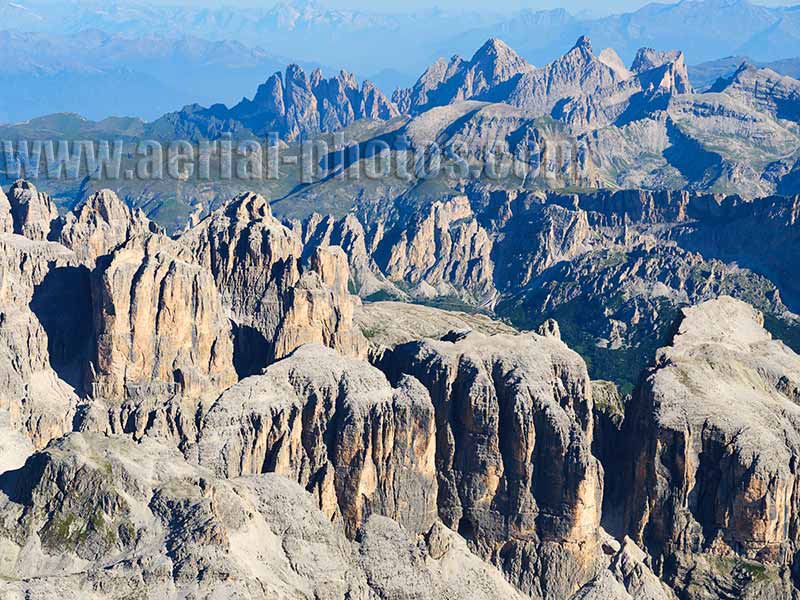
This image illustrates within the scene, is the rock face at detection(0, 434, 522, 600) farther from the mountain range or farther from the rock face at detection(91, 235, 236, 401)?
the rock face at detection(91, 235, 236, 401)

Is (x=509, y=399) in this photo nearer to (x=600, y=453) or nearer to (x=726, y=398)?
(x=600, y=453)

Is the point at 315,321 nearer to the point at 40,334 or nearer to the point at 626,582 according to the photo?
the point at 40,334

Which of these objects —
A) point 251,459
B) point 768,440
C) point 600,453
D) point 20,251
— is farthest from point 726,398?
point 20,251

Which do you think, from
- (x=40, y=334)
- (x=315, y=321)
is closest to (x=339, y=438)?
(x=315, y=321)

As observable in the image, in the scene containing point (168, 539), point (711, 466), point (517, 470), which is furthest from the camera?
point (517, 470)

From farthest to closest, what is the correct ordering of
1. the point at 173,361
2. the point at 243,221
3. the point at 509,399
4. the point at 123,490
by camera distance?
the point at 243,221 < the point at 173,361 < the point at 509,399 < the point at 123,490
